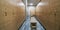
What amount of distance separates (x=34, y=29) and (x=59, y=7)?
2.36 meters

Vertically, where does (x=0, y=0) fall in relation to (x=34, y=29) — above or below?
above

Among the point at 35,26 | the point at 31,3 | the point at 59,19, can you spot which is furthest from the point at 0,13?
the point at 31,3

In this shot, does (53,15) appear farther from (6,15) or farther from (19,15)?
(19,15)

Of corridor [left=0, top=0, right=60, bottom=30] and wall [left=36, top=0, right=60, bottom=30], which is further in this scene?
wall [left=36, top=0, right=60, bottom=30]

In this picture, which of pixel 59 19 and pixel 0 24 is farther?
pixel 59 19

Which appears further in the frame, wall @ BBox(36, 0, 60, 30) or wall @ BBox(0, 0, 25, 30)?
wall @ BBox(36, 0, 60, 30)

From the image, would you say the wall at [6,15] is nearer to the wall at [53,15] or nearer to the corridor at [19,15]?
the corridor at [19,15]

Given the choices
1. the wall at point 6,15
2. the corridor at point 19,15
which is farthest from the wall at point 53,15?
the wall at point 6,15

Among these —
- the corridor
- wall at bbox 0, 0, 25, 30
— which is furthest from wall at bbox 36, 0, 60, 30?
wall at bbox 0, 0, 25, 30

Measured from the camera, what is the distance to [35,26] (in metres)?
3.52

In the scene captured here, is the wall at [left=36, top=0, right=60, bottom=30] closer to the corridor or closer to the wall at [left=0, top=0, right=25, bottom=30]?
the corridor

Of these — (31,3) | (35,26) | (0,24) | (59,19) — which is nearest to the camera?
(0,24)

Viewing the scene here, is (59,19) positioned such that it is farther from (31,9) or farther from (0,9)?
(31,9)

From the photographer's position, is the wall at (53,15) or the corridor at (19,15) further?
the wall at (53,15)
